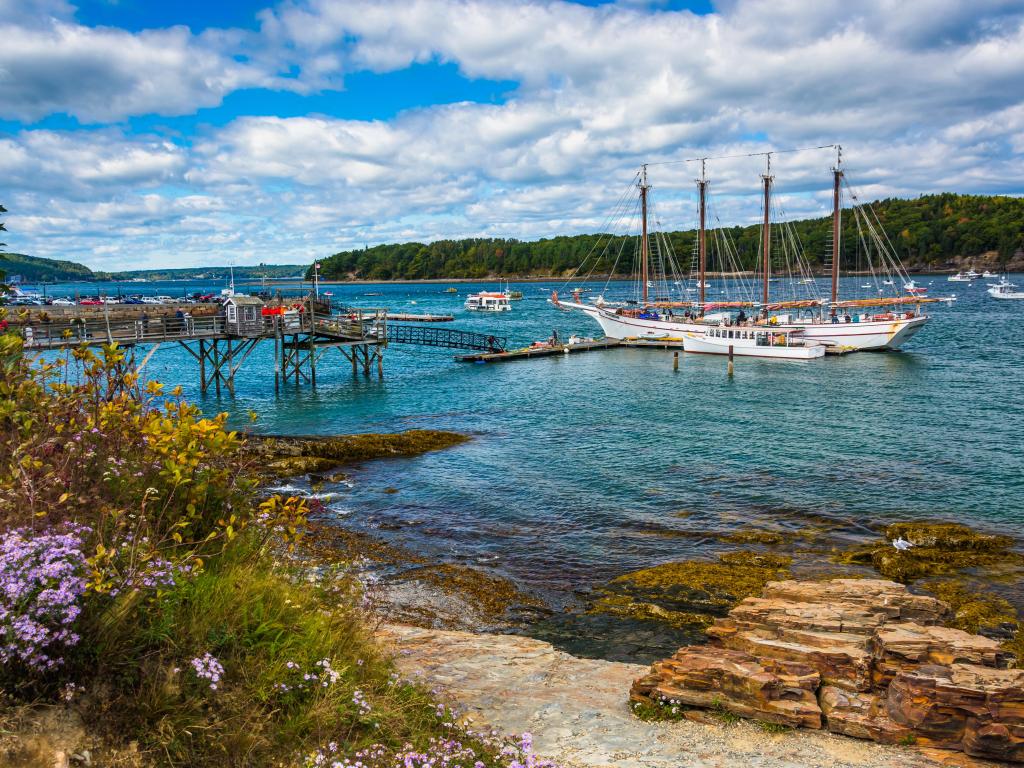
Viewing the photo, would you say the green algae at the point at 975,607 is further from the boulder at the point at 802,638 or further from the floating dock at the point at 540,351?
the floating dock at the point at 540,351

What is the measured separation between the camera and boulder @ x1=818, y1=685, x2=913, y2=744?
7656 mm

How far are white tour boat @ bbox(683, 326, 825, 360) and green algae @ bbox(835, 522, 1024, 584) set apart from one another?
4287 cm

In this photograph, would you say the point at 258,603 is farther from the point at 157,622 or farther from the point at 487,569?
the point at 487,569

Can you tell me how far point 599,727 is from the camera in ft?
26.5

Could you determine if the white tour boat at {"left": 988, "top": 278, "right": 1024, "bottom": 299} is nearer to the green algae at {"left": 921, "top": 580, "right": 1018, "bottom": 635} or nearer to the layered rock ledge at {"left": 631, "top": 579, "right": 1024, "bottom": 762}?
the green algae at {"left": 921, "top": 580, "right": 1018, "bottom": 635}

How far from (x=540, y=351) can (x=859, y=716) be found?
58.1 m

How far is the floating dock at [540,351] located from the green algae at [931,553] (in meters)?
44.3

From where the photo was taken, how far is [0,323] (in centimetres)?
735

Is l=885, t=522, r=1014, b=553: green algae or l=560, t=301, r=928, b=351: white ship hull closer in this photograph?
l=885, t=522, r=1014, b=553: green algae

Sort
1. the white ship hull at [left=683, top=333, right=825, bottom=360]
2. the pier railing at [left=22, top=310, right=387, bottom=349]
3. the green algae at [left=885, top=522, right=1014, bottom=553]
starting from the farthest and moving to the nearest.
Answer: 1. the white ship hull at [left=683, top=333, right=825, bottom=360]
2. the pier railing at [left=22, top=310, right=387, bottom=349]
3. the green algae at [left=885, top=522, right=1014, bottom=553]

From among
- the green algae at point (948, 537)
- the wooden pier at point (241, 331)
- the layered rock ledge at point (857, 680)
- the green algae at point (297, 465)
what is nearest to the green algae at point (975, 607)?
the green algae at point (948, 537)

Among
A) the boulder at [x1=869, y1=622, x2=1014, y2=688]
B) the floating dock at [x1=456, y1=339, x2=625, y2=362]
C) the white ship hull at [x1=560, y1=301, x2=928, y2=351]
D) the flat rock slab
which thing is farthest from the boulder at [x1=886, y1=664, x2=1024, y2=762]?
the white ship hull at [x1=560, y1=301, x2=928, y2=351]

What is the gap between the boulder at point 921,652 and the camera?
8.59 m

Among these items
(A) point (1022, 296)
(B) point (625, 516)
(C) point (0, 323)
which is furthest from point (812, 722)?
(A) point (1022, 296)
